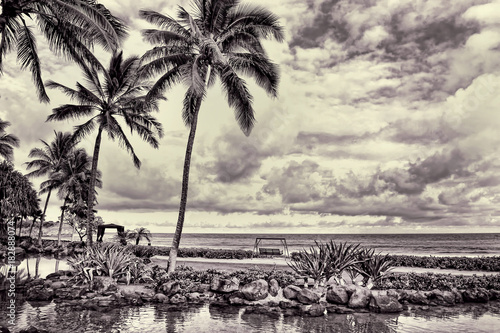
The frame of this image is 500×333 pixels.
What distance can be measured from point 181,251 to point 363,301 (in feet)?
80.8

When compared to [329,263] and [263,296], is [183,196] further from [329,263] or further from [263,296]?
[329,263]

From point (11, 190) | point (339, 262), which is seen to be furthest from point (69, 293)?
point (11, 190)

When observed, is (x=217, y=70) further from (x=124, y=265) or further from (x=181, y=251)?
(x=181, y=251)

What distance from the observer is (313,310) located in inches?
443

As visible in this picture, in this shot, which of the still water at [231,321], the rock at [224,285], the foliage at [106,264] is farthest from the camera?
the foliage at [106,264]

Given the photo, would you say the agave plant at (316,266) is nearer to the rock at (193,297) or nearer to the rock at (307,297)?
the rock at (307,297)

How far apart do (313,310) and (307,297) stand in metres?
1.08

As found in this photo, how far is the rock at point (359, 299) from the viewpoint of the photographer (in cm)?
1202

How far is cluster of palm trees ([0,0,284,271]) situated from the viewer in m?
12.5

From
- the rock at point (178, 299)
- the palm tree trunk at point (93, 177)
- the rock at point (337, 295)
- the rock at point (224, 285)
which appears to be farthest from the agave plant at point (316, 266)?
the palm tree trunk at point (93, 177)

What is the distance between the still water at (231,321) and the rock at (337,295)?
103 centimetres

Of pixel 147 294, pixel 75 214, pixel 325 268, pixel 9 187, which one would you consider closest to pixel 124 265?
pixel 147 294

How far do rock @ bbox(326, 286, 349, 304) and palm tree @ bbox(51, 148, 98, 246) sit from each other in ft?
113

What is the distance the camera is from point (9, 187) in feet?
113
